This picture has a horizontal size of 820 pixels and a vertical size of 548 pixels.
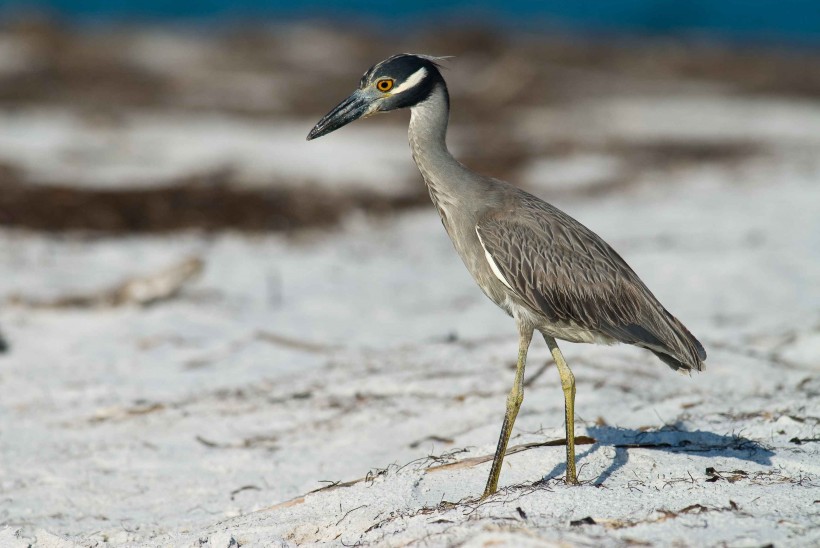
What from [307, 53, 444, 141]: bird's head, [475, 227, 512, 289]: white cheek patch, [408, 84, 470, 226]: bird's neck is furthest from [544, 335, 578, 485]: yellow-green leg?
[307, 53, 444, 141]: bird's head

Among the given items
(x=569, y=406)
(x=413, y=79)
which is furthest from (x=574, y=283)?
(x=413, y=79)

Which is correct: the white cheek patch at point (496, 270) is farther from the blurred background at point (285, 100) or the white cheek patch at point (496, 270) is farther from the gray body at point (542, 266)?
the blurred background at point (285, 100)

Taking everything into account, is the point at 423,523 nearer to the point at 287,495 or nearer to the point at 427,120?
the point at 287,495

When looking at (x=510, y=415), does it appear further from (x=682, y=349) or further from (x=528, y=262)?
(x=682, y=349)

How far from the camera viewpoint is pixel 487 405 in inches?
241

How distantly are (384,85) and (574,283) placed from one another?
4.22ft

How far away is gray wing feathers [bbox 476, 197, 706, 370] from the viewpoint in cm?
464

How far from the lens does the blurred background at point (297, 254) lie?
233 inches

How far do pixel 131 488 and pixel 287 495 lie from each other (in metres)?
0.88

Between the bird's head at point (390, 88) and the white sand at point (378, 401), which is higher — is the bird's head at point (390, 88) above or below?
above

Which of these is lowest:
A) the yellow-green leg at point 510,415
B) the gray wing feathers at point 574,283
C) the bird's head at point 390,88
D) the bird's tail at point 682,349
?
the yellow-green leg at point 510,415

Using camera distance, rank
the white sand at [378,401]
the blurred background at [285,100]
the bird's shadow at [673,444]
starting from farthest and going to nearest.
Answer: the blurred background at [285,100] → the bird's shadow at [673,444] → the white sand at [378,401]

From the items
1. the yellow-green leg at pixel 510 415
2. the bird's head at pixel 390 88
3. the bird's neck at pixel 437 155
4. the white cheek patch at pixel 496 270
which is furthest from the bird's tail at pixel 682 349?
the bird's head at pixel 390 88

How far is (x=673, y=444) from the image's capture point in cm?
502
